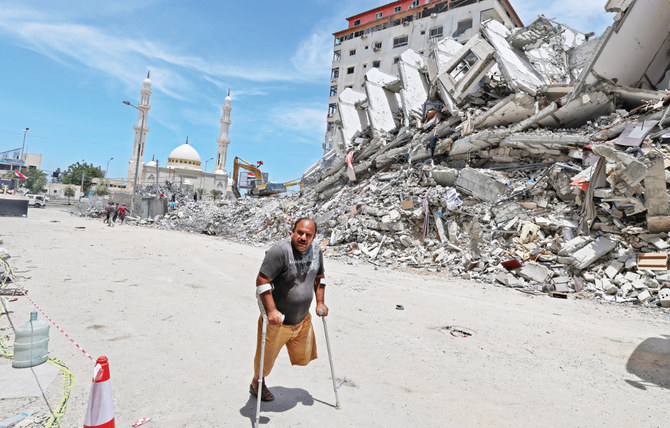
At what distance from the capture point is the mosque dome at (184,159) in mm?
57969

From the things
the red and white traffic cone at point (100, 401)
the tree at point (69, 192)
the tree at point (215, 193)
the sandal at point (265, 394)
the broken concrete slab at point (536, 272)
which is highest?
the tree at point (215, 193)

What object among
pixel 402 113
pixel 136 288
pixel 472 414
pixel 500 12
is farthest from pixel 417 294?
pixel 500 12

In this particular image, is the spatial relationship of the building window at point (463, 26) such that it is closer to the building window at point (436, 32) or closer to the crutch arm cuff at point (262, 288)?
the building window at point (436, 32)

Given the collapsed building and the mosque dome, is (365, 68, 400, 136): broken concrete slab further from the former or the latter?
the mosque dome

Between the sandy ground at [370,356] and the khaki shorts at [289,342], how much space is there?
11.9 inches

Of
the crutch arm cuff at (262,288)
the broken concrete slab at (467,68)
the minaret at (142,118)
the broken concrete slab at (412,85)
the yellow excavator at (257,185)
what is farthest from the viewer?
the minaret at (142,118)

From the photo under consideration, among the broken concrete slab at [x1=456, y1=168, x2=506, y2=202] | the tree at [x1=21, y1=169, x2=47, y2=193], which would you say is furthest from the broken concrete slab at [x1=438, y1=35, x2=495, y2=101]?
the tree at [x1=21, y1=169, x2=47, y2=193]

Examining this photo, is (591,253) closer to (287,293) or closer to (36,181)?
(287,293)

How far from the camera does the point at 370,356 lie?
3.50 meters

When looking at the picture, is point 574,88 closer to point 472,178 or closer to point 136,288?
point 472,178

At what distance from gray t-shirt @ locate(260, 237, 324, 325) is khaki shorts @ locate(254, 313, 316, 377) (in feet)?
0.24

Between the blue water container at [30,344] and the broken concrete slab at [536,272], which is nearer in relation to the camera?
the blue water container at [30,344]

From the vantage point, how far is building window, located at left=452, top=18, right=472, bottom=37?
3178 cm

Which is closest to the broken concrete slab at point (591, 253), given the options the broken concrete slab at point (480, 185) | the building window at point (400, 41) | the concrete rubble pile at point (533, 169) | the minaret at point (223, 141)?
the concrete rubble pile at point (533, 169)
